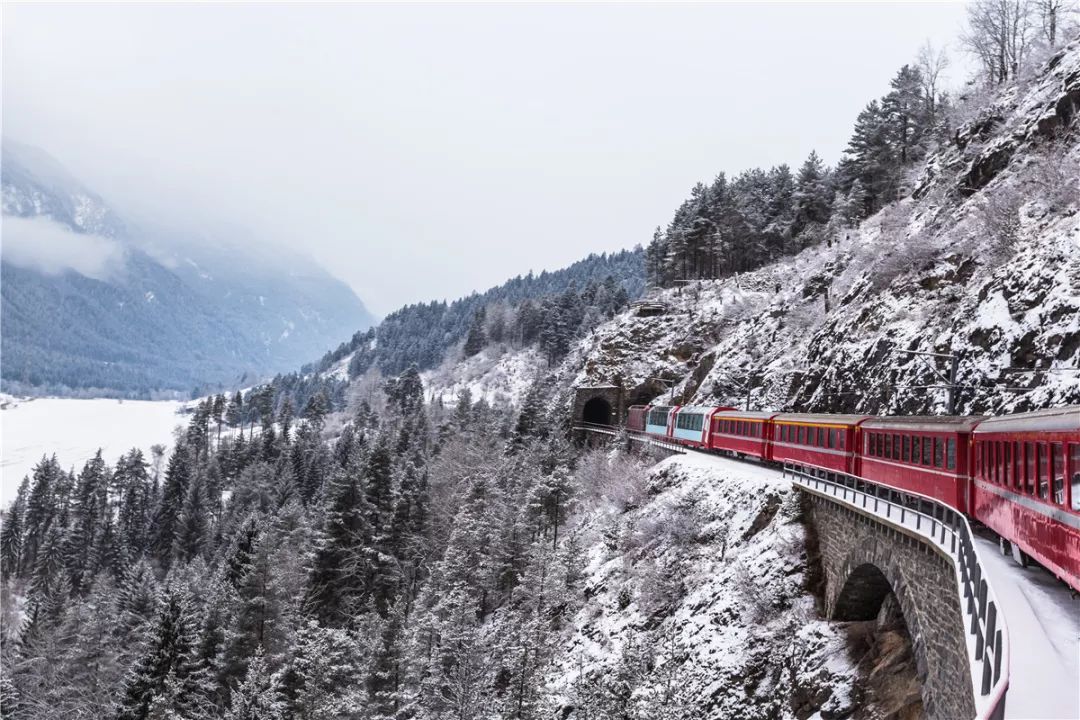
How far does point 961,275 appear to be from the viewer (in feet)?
102

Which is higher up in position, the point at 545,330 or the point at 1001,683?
the point at 545,330

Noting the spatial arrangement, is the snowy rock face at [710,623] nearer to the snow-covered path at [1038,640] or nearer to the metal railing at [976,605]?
the metal railing at [976,605]

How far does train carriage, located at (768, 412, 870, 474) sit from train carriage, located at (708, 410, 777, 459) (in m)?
0.96

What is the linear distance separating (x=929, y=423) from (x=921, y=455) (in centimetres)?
105

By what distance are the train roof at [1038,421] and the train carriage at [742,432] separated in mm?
18258

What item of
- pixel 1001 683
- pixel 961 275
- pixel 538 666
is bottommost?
pixel 538 666

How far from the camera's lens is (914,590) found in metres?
14.4

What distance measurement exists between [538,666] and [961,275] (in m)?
25.6

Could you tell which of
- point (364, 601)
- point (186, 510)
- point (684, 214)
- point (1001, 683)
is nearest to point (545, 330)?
point (684, 214)

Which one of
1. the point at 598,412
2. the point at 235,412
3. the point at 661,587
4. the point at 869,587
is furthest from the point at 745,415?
the point at 235,412

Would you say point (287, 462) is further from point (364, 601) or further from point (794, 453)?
point (794, 453)

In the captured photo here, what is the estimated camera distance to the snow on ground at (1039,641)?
24.0 ft

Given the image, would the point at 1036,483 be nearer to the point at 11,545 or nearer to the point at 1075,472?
the point at 1075,472

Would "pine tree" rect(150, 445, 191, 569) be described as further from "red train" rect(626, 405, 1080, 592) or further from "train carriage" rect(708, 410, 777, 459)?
"red train" rect(626, 405, 1080, 592)
